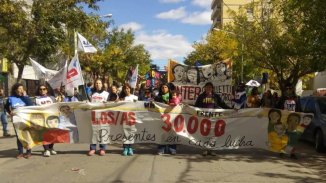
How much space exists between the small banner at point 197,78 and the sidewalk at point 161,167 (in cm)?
164

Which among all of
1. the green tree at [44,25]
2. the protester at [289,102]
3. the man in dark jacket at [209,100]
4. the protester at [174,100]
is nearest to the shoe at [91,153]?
the protester at [174,100]

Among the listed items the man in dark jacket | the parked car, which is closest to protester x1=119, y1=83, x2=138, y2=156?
the man in dark jacket

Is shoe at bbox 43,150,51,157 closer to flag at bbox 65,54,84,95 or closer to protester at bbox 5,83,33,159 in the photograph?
protester at bbox 5,83,33,159

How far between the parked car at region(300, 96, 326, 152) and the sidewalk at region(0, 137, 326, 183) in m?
0.41

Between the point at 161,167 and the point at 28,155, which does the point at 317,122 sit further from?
the point at 28,155

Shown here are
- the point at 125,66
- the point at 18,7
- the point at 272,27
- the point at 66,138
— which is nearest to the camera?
the point at 66,138

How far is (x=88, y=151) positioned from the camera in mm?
11281

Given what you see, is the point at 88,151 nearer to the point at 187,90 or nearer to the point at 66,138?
the point at 66,138

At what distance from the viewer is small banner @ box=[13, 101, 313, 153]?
10.9 m

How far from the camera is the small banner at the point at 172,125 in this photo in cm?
1090

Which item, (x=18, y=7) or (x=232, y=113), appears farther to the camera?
(x=18, y=7)

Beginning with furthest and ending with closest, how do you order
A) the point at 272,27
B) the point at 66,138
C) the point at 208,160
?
the point at 272,27 → the point at 66,138 → the point at 208,160

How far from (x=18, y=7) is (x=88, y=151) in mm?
8896

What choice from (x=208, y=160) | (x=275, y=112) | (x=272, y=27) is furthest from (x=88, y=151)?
(x=272, y=27)
